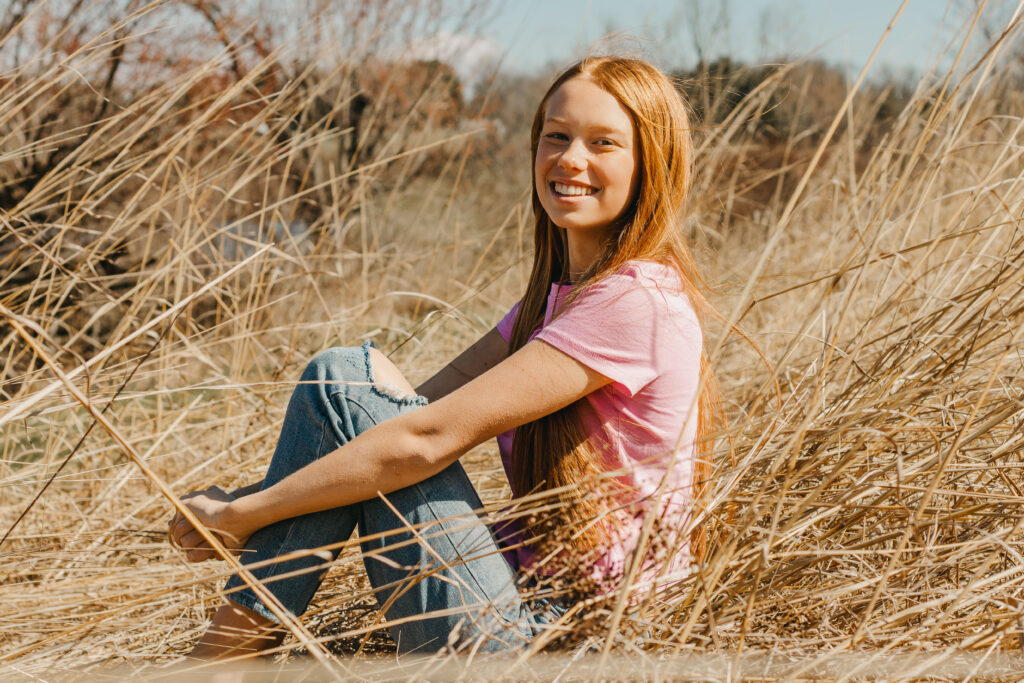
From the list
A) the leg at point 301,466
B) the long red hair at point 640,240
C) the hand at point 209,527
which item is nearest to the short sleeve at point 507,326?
the long red hair at point 640,240

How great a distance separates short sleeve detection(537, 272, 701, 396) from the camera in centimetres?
101

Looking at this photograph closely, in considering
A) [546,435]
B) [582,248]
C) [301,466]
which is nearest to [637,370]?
[546,435]

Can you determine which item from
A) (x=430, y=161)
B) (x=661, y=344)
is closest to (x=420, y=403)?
(x=661, y=344)

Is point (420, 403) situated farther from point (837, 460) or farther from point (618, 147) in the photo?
point (837, 460)

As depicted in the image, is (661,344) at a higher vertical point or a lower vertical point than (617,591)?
higher

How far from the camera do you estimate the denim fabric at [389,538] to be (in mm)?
990

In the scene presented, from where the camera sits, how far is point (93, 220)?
2.57 m

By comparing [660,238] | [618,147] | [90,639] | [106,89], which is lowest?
[90,639]

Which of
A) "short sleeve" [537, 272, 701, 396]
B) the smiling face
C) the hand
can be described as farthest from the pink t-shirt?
the hand

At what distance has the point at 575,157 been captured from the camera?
117cm

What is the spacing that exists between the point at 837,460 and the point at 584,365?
37 cm

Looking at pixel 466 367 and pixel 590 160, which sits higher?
pixel 590 160

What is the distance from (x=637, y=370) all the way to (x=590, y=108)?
39cm

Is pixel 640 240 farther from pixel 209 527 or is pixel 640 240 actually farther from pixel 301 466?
pixel 209 527
